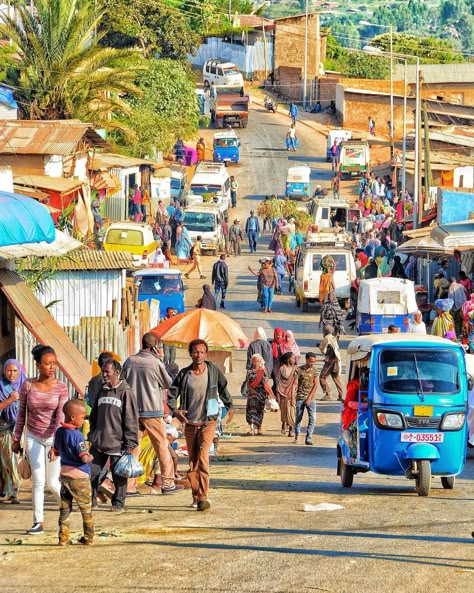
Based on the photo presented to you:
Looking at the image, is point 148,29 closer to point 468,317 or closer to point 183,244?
point 183,244

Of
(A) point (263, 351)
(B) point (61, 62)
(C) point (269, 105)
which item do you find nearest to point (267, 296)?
(B) point (61, 62)

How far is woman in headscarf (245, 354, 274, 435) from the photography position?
20.3 metres

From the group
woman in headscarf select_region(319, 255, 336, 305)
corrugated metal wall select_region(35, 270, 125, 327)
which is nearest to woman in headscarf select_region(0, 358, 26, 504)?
corrugated metal wall select_region(35, 270, 125, 327)

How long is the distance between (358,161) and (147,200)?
16.8 meters

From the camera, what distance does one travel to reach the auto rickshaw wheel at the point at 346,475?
15.1m

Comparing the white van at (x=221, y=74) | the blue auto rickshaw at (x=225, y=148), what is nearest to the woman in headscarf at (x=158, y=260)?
the blue auto rickshaw at (x=225, y=148)

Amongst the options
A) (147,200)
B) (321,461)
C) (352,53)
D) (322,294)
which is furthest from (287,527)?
(352,53)

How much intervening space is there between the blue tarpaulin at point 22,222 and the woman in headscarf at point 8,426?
130 cm

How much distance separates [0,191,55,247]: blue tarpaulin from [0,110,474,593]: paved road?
2.70m

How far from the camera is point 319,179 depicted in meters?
71.2

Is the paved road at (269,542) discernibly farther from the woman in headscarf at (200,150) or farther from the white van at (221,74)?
the white van at (221,74)

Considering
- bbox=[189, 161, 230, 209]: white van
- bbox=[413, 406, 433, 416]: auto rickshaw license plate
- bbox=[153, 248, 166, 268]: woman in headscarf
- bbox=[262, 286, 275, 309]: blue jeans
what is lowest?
bbox=[262, 286, 275, 309]: blue jeans

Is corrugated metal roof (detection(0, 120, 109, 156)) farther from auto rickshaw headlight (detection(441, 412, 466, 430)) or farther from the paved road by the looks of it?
auto rickshaw headlight (detection(441, 412, 466, 430))

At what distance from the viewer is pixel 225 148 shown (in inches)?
2869
